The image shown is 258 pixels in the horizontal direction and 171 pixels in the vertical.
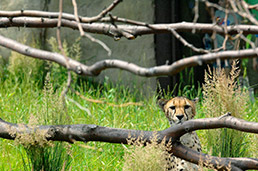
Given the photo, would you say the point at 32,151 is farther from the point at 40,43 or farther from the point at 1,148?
the point at 40,43

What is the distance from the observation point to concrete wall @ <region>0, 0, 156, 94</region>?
21.1 feet

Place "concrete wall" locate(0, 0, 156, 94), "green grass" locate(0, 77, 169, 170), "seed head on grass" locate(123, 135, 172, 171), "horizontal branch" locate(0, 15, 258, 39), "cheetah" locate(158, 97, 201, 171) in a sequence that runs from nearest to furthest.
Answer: "horizontal branch" locate(0, 15, 258, 39), "seed head on grass" locate(123, 135, 172, 171), "cheetah" locate(158, 97, 201, 171), "green grass" locate(0, 77, 169, 170), "concrete wall" locate(0, 0, 156, 94)

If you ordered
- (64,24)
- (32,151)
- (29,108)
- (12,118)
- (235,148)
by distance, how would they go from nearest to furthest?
(64,24) → (32,151) → (235,148) → (12,118) → (29,108)

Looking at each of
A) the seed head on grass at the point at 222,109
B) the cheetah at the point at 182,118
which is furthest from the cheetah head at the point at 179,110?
the seed head on grass at the point at 222,109

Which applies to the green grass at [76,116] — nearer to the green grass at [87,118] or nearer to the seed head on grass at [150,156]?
the green grass at [87,118]

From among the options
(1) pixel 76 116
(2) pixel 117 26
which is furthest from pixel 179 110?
(1) pixel 76 116

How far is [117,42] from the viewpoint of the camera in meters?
6.71

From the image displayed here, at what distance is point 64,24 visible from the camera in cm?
263

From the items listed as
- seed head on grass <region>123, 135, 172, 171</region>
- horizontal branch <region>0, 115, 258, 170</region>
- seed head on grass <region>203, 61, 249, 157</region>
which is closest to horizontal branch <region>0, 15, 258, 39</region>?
horizontal branch <region>0, 115, 258, 170</region>

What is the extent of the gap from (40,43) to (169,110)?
13.6 ft

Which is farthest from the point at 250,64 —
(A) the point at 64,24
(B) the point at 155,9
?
(A) the point at 64,24

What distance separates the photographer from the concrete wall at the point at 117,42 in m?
6.42

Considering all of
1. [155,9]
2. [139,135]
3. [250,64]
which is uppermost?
[155,9]

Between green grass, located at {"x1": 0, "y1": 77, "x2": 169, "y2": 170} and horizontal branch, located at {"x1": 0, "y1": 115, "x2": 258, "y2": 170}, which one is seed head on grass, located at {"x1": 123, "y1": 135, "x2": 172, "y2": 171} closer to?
horizontal branch, located at {"x1": 0, "y1": 115, "x2": 258, "y2": 170}
